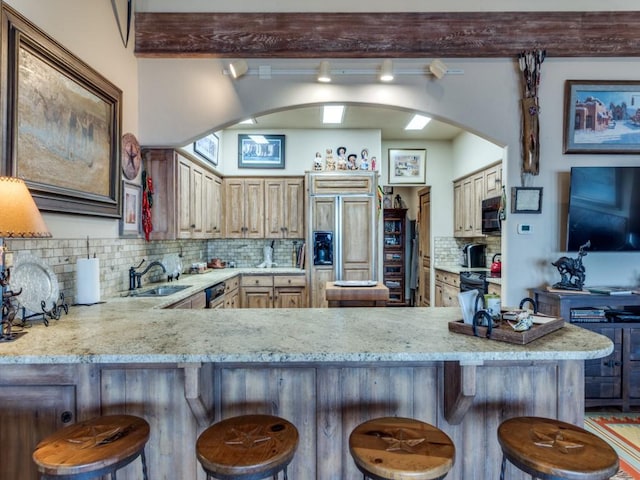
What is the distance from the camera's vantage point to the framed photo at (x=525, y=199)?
3.09 m

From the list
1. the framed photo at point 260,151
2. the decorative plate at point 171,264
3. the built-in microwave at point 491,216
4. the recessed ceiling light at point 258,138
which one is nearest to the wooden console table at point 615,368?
the built-in microwave at point 491,216

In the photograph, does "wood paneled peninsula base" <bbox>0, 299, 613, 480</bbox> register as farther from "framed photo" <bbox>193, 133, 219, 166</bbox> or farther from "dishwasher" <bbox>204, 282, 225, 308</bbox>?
"framed photo" <bbox>193, 133, 219, 166</bbox>

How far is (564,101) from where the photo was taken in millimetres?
3102

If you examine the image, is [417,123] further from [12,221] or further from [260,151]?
[12,221]

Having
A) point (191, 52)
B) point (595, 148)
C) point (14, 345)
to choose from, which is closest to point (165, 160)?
point (191, 52)

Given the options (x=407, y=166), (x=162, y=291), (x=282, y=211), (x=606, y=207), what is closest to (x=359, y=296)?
(x=162, y=291)

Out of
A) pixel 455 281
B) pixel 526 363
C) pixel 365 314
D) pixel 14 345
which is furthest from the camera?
pixel 455 281

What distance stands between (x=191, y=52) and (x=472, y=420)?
3.42 m

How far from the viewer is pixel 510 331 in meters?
1.42

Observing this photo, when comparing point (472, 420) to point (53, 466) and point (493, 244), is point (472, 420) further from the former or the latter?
point (493, 244)

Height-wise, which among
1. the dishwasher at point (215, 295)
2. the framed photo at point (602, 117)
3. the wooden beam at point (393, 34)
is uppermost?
the wooden beam at point (393, 34)

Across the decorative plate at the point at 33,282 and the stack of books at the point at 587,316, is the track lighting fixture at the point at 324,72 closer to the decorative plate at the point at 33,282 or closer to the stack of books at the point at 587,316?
the decorative plate at the point at 33,282

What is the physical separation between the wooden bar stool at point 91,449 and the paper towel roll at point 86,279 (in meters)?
1.20

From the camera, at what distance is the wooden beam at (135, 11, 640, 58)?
3.06 metres
